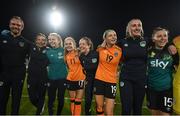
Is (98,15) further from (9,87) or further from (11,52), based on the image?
(9,87)

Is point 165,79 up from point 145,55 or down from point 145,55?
down

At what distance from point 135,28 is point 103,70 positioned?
3.87ft

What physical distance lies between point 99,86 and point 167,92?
1.47 meters

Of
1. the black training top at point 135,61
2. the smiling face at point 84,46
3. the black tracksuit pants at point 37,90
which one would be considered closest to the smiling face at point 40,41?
the black tracksuit pants at point 37,90

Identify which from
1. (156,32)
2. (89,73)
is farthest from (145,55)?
(89,73)

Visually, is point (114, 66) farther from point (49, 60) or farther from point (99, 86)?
point (49, 60)

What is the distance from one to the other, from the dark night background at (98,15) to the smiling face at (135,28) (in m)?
22.6

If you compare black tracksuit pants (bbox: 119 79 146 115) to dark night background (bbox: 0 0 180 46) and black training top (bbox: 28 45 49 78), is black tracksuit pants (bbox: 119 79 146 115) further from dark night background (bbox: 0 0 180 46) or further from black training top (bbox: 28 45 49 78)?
dark night background (bbox: 0 0 180 46)

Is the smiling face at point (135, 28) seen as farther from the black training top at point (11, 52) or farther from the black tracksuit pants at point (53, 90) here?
the black tracksuit pants at point (53, 90)

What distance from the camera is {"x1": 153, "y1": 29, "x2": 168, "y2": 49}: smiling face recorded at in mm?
5980

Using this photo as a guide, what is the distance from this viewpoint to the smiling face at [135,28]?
20.3 ft

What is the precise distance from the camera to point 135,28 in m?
6.23

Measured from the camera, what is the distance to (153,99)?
20.1ft

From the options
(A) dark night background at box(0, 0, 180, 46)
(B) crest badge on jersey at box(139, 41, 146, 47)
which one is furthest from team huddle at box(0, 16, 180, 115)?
(A) dark night background at box(0, 0, 180, 46)
